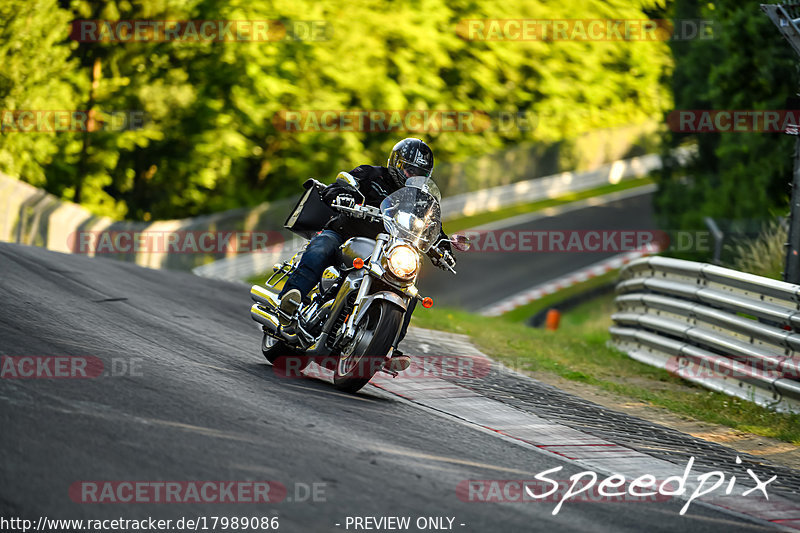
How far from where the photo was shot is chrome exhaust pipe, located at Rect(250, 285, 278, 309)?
28.1 feet

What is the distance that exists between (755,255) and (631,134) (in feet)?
92.8

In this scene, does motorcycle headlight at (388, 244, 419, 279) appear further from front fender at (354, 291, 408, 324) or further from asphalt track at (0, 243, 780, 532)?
asphalt track at (0, 243, 780, 532)

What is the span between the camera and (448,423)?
7398mm

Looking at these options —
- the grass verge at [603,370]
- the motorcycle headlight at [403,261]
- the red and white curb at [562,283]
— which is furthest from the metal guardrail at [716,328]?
the red and white curb at [562,283]

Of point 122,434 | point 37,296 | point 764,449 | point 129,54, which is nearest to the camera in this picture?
point 122,434

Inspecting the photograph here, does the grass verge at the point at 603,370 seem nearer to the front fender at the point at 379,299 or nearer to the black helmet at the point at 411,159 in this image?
the black helmet at the point at 411,159

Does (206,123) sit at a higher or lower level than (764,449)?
higher

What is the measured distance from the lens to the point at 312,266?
832 cm

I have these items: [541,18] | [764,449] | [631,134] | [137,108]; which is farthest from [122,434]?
[631,134]

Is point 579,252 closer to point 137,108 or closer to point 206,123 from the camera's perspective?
point 206,123

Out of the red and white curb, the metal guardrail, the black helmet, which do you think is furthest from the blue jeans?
the red and white curb

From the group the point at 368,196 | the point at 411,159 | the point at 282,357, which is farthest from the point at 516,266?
the point at 411,159

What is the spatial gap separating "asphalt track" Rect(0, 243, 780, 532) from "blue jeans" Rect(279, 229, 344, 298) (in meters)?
0.78

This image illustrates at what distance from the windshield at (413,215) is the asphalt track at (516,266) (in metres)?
17.7
